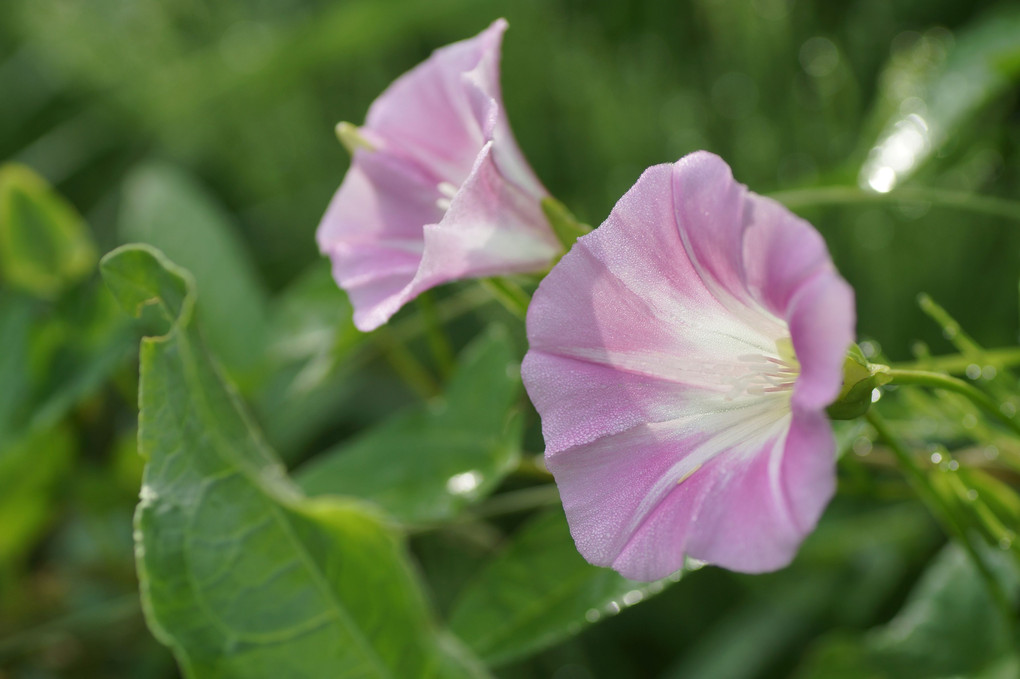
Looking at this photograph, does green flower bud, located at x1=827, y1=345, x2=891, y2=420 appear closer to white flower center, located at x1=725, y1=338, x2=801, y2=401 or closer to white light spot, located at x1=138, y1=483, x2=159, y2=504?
white flower center, located at x1=725, y1=338, x2=801, y2=401

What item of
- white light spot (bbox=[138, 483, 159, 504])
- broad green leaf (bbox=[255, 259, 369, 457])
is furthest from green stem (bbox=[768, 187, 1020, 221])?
white light spot (bbox=[138, 483, 159, 504])

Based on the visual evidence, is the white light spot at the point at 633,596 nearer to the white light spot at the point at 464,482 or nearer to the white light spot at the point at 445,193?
the white light spot at the point at 464,482

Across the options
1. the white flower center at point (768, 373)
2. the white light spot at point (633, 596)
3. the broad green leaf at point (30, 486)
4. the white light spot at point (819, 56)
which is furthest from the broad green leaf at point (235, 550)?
the white light spot at point (819, 56)

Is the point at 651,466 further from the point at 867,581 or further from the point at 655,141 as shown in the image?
the point at 655,141

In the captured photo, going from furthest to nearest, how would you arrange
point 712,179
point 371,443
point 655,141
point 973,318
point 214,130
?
point 214,130 → point 655,141 → point 973,318 → point 371,443 → point 712,179

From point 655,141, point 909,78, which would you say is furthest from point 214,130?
point 909,78

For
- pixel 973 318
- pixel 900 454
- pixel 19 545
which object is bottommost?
pixel 973 318

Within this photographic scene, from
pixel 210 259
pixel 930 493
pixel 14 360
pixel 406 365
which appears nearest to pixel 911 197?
pixel 930 493
